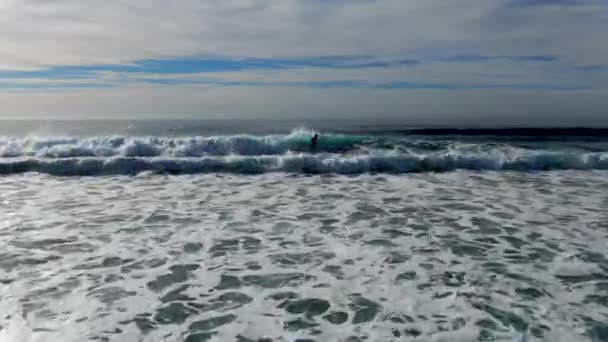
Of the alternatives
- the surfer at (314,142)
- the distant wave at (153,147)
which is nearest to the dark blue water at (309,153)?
the distant wave at (153,147)

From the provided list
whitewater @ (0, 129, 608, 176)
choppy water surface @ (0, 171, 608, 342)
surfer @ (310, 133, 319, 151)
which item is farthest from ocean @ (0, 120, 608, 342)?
surfer @ (310, 133, 319, 151)

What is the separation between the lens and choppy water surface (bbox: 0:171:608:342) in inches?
198

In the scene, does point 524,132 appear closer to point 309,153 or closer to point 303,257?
point 309,153

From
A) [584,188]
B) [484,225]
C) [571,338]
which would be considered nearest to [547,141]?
[584,188]

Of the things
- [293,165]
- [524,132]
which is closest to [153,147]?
[293,165]

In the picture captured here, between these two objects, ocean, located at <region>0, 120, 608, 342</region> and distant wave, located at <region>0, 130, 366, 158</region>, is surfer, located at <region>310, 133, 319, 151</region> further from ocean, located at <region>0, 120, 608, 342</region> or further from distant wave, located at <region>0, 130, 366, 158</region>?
ocean, located at <region>0, 120, 608, 342</region>

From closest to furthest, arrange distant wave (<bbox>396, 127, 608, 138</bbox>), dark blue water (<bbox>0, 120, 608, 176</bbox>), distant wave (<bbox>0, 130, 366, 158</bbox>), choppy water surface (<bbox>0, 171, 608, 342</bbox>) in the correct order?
1. choppy water surface (<bbox>0, 171, 608, 342</bbox>)
2. dark blue water (<bbox>0, 120, 608, 176</bbox>)
3. distant wave (<bbox>0, 130, 366, 158</bbox>)
4. distant wave (<bbox>396, 127, 608, 138</bbox>)

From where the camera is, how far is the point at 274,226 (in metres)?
9.20

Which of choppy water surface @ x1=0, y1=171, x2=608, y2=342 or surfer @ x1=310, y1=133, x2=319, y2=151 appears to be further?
surfer @ x1=310, y1=133, x2=319, y2=151

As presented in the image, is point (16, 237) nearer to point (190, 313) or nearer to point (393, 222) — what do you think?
point (190, 313)

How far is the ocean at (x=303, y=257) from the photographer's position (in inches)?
200

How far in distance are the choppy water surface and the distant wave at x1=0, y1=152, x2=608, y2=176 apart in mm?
4423

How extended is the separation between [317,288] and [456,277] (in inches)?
75.0

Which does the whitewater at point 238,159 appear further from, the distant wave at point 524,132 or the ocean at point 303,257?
the distant wave at point 524,132
